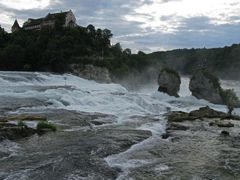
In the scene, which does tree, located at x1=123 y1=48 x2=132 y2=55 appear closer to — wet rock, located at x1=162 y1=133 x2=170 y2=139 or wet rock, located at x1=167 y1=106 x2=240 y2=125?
wet rock, located at x1=167 y1=106 x2=240 y2=125

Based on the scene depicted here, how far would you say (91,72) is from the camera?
73.5 metres

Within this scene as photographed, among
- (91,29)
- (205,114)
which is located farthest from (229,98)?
(91,29)

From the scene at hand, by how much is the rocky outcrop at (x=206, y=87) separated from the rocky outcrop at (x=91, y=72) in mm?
22638

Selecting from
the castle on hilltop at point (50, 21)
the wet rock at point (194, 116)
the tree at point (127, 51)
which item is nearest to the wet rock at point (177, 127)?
the wet rock at point (194, 116)

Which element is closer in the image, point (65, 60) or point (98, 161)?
point (98, 161)

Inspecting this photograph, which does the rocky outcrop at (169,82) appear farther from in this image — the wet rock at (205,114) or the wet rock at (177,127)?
the wet rock at (177,127)

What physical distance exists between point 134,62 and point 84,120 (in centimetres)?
6669

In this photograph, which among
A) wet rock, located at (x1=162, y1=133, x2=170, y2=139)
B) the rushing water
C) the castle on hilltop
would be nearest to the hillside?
the castle on hilltop

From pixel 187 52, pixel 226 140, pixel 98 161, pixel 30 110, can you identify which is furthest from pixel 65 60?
pixel 187 52

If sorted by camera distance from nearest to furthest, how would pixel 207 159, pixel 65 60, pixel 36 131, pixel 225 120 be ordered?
pixel 207 159 → pixel 36 131 → pixel 225 120 → pixel 65 60

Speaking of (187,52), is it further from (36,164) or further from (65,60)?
(36,164)

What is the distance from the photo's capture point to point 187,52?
14738 cm

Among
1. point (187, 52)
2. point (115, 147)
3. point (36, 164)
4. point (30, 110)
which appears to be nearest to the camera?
point (36, 164)

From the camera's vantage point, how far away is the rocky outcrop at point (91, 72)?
72688 millimetres
